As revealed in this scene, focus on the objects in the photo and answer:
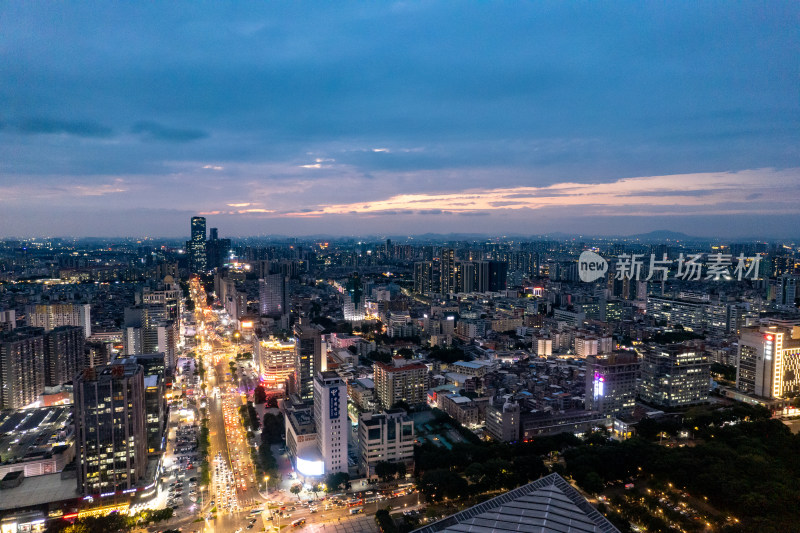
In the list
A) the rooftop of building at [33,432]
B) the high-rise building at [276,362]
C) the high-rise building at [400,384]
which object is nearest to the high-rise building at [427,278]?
the high-rise building at [276,362]

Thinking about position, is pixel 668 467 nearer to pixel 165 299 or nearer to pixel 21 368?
pixel 21 368

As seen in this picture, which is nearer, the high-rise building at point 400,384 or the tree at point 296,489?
the tree at point 296,489

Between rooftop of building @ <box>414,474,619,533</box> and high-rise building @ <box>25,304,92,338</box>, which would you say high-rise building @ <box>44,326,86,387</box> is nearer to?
high-rise building @ <box>25,304,92,338</box>

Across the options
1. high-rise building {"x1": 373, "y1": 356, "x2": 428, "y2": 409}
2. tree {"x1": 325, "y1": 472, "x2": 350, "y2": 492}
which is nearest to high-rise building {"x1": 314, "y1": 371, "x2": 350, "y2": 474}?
tree {"x1": 325, "y1": 472, "x2": 350, "y2": 492}

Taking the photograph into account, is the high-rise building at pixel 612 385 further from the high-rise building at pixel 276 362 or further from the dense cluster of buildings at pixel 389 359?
the high-rise building at pixel 276 362

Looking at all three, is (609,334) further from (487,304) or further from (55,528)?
(55,528)

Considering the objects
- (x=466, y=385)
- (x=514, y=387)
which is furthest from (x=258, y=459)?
(x=514, y=387)

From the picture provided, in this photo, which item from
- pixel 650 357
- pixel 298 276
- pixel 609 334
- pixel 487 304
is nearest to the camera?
pixel 650 357
